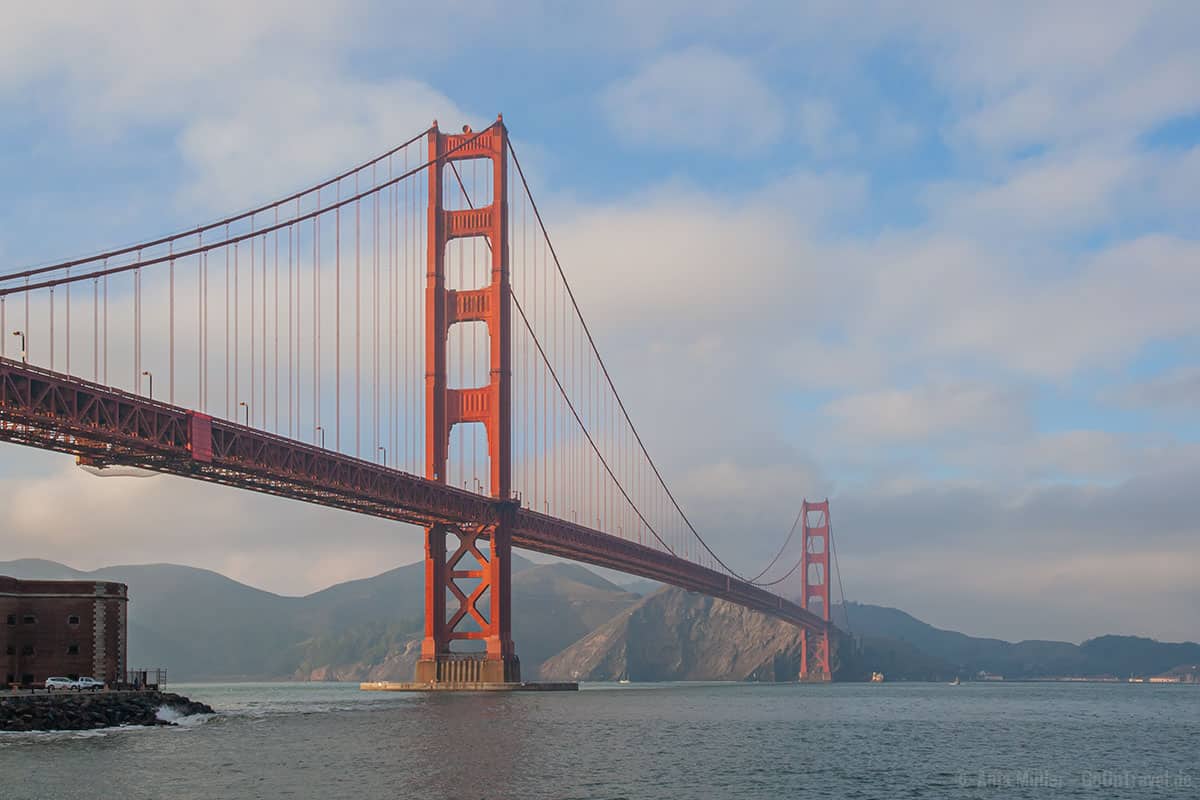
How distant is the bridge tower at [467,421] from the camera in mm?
91625

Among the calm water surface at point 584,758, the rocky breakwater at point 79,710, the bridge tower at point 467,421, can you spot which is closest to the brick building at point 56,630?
the rocky breakwater at point 79,710

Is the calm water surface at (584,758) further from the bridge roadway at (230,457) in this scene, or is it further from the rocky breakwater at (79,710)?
the bridge roadway at (230,457)

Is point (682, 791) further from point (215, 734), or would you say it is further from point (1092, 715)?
point (1092, 715)

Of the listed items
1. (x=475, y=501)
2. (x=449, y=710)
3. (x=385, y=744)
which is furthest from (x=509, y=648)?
(x=385, y=744)

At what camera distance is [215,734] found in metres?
56.1

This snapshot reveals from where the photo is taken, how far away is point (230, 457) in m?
62.9

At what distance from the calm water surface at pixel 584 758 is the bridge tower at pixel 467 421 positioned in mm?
15565

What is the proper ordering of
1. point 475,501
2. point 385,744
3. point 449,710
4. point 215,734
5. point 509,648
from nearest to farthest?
point 385,744 < point 215,734 < point 449,710 < point 475,501 < point 509,648

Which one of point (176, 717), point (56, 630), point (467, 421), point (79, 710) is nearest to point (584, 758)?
point (79, 710)

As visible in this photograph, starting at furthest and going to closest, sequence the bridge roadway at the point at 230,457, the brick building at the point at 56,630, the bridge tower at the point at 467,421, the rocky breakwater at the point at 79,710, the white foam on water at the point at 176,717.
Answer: the bridge tower at the point at 467,421
the white foam on water at the point at 176,717
the brick building at the point at 56,630
the rocky breakwater at the point at 79,710
the bridge roadway at the point at 230,457

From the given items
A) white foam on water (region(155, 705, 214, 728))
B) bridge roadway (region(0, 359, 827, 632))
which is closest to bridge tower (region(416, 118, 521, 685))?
bridge roadway (region(0, 359, 827, 632))

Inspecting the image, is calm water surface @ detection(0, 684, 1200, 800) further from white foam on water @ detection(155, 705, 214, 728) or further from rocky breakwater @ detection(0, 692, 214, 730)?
rocky breakwater @ detection(0, 692, 214, 730)

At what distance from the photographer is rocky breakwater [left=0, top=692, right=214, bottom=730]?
5269 cm

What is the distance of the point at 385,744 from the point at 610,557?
56.2 m
